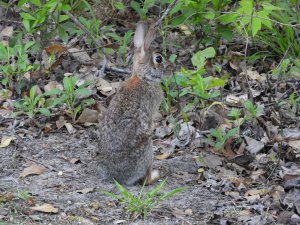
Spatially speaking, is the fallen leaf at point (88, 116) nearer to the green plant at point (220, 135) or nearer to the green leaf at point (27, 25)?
the green leaf at point (27, 25)

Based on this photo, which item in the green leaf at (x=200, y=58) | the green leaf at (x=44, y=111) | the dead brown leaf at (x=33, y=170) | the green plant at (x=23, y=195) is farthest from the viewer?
the green leaf at (x=44, y=111)

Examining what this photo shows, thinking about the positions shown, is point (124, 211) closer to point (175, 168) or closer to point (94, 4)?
point (175, 168)

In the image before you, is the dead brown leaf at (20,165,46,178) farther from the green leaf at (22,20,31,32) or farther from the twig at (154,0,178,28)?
the twig at (154,0,178,28)

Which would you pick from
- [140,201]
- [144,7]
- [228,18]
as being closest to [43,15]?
[144,7]

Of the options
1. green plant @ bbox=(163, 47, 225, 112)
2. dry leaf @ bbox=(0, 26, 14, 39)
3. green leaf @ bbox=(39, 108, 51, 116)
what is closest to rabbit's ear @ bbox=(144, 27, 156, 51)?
green plant @ bbox=(163, 47, 225, 112)

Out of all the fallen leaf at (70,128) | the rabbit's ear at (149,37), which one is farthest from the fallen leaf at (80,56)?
the rabbit's ear at (149,37)

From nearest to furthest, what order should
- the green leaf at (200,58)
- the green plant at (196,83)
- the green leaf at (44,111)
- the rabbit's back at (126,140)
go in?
1. the rabbit's back at (126,140)
2. the green plant at (196,83)
3. the green leaf at (200,58)
4. the green leaf at (44,111)

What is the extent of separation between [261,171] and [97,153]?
4.81ft

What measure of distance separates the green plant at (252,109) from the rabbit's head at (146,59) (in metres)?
0.83

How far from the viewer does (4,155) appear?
6645mm

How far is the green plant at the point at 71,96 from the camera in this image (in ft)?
23.2

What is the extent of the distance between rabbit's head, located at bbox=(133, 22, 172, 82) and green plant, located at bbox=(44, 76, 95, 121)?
0.62m

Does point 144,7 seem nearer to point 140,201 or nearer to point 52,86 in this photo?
point 52,86

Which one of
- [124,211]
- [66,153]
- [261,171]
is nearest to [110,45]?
[66,153]
